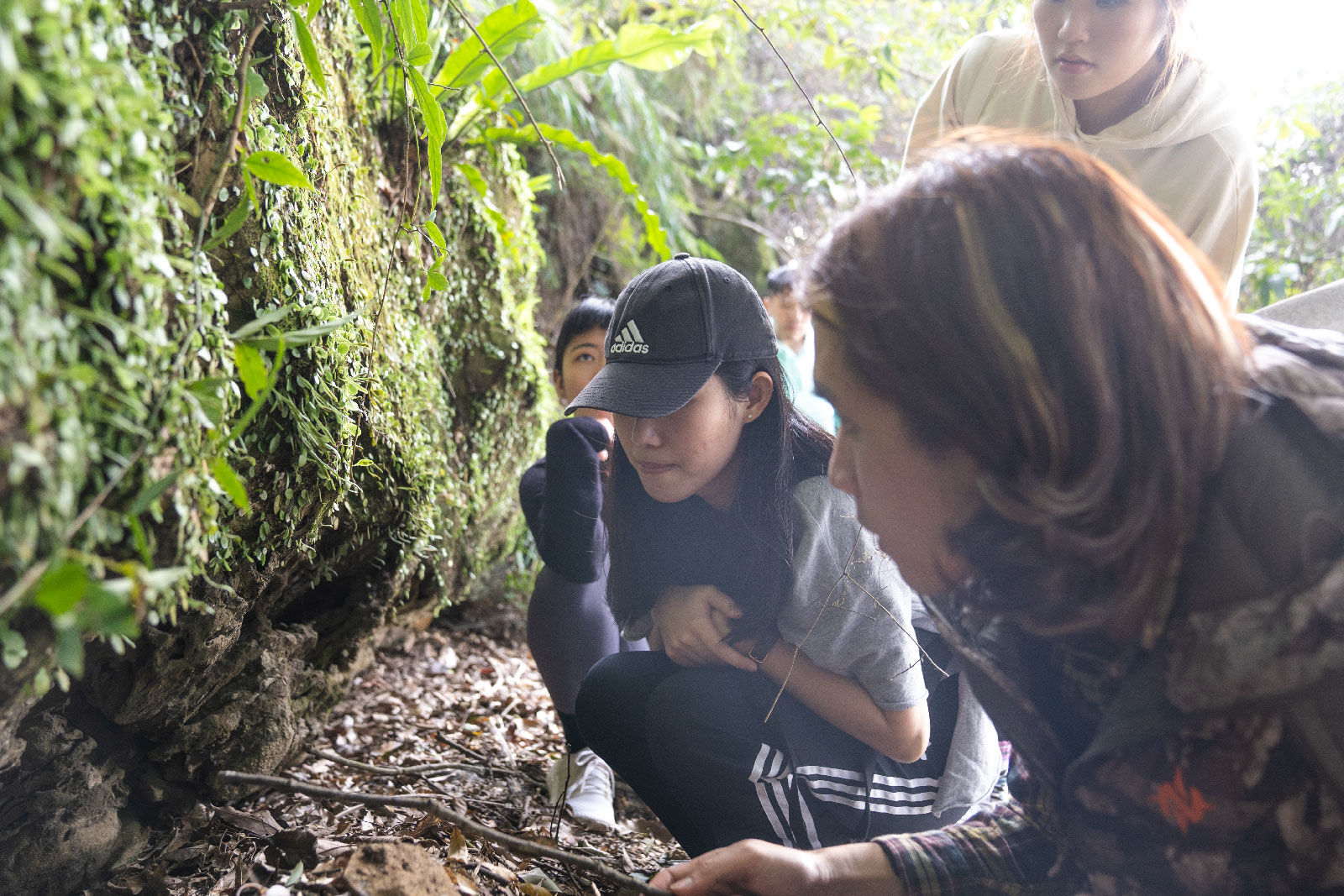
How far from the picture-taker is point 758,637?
1614 millimetres

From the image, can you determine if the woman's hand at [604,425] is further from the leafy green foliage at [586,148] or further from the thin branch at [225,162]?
the thin branch at [225,162]

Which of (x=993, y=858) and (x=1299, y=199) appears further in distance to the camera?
(x=1299, y=199)

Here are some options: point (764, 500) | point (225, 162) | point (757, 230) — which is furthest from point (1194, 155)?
point (757, 230)

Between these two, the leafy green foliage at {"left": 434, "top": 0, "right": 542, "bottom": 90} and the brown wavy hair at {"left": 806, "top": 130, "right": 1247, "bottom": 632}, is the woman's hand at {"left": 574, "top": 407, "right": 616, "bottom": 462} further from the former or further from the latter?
the brown wavy hair at {"left": 806, "top": 130, "right": 1247, "bottom": 632}

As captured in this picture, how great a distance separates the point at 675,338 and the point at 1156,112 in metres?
1.27

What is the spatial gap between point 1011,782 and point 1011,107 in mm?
1666

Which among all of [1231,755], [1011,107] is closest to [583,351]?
[1011,107]

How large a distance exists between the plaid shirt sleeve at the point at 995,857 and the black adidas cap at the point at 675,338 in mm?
766

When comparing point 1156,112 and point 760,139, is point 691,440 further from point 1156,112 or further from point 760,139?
point 760,139

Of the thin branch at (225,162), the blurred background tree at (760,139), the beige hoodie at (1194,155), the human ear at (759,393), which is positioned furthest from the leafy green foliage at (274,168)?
the blurred background tree at (760,139)

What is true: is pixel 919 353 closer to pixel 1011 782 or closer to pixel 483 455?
pixel 1011 782

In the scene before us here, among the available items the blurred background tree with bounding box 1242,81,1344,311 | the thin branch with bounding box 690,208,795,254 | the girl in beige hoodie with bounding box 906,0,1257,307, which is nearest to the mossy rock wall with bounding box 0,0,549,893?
the girl in beige hoodie with bounding box 906,0,1257,307

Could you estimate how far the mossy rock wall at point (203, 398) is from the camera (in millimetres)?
734

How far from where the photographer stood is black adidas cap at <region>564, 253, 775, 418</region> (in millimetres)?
1533
